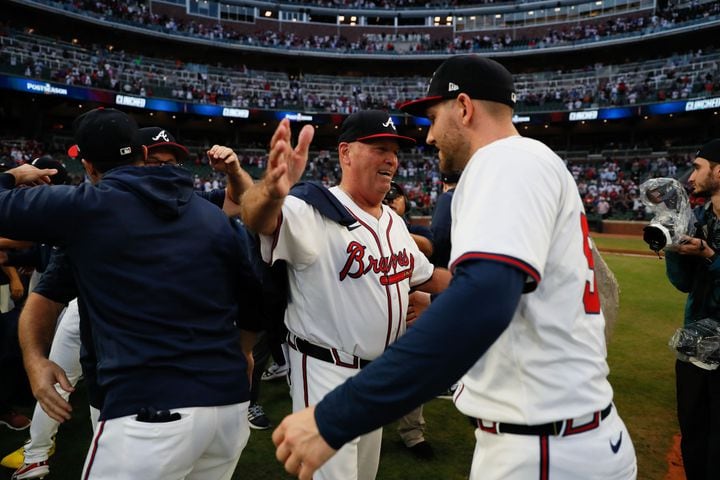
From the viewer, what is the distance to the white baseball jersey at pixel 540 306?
49.3 inches

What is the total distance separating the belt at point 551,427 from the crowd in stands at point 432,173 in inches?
908

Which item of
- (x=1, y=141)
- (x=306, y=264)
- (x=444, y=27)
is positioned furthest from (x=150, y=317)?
(x=444, y=27)

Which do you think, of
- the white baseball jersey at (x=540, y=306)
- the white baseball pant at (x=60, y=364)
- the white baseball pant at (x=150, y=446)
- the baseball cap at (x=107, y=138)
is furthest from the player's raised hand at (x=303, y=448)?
the white baseball pant at (x=60, y=364)

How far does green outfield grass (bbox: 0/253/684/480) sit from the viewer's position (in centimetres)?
355

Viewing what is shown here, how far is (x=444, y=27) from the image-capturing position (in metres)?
45.8

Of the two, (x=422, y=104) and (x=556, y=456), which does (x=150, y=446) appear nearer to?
(x=556, y=456)

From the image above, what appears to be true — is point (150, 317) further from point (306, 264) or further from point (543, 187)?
point (543, 187)

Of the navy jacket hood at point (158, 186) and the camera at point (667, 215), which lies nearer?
the navy jacket hood at point (158, 186)

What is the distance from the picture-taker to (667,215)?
288 centimetres

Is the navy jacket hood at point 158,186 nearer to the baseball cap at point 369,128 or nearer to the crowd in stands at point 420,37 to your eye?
the baseball cap at point 369,128

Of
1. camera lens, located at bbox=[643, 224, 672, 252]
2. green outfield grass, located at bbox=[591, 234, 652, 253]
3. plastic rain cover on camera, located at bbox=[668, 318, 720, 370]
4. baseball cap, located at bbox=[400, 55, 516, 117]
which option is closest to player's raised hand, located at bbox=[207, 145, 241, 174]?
baseball cap, located at bbox=[400, 55, 516, 117]

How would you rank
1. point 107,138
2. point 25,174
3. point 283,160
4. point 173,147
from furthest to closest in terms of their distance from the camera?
point 173,147, point 25,174, point 107,138, point 283,160

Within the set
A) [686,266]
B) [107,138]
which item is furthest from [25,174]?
[686,266]

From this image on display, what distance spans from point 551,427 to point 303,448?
Answer: 76cm
